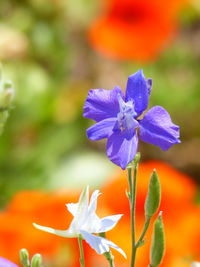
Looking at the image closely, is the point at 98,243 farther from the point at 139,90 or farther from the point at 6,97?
the point at 6,97

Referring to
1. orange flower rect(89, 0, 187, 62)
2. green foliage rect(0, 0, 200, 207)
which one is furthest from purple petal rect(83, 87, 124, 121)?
orange flower rect(89, 0, 187, 62)

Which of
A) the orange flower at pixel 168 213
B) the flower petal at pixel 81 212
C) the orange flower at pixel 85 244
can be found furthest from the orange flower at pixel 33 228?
the flower petal at pixel 81 212

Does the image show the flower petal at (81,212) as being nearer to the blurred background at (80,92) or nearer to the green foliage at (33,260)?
the green foliage at (33,260)

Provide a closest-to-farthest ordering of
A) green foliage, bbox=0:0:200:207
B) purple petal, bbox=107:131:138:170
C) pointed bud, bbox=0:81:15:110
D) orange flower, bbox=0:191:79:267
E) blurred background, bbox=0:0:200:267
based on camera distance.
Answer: purple petal, bbox=107:131:138:170 < pointed bud, bbox=0:81:15:110 < orange flower, bbox=0:191:79:267 < blurred background, bbox=0:0:200:267 < green foliage, bbox=0:0:200:207

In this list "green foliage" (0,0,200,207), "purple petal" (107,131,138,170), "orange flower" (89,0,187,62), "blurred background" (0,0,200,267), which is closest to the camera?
"purple petal" (107,131,138,170)

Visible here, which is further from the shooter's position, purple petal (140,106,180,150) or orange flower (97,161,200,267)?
orange flower (97,161,200,267)

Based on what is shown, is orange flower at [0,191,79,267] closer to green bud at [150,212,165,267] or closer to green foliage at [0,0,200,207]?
green foliage at [0,0,200,207]
